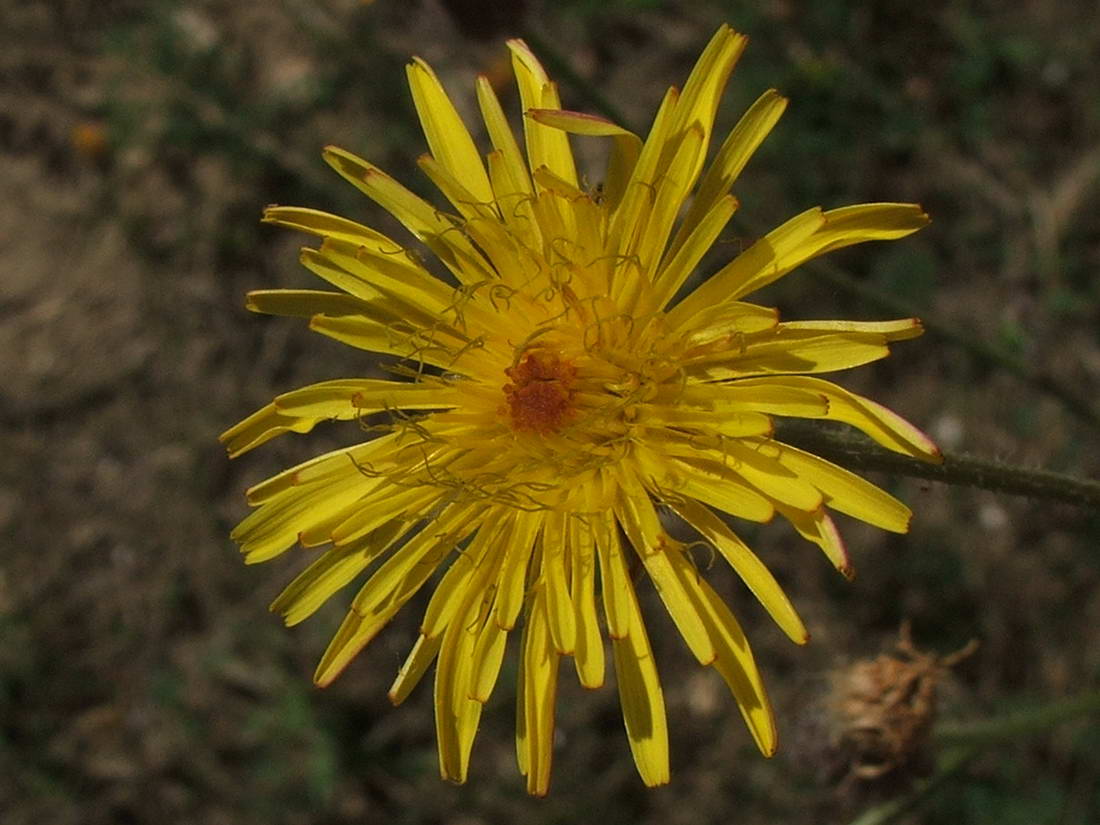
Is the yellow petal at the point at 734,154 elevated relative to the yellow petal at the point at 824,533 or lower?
elevated

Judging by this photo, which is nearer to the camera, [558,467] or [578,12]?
[558,467]

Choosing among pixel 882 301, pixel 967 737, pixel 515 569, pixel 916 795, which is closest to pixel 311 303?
pixel 515 569

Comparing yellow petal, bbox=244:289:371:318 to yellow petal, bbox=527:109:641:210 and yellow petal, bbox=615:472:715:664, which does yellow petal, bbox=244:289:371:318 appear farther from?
yellow petal, bbox=615:472:715:664

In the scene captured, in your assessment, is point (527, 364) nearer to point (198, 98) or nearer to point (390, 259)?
point (390, 259)

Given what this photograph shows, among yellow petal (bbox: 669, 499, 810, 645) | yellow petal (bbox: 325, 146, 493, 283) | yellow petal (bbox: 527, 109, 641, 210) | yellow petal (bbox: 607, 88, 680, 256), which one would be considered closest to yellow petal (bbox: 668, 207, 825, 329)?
yellow petal (bbox: 607, 88, 680, 256)

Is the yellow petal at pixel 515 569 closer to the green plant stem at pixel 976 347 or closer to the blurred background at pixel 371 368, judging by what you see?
the green plant stem at pixel 976 347

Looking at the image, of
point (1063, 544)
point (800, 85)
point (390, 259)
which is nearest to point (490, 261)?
point (390, 259)

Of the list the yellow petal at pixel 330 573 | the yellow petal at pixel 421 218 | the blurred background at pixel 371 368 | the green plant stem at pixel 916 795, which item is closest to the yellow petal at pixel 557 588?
the yellow petal at pixel 330 573
